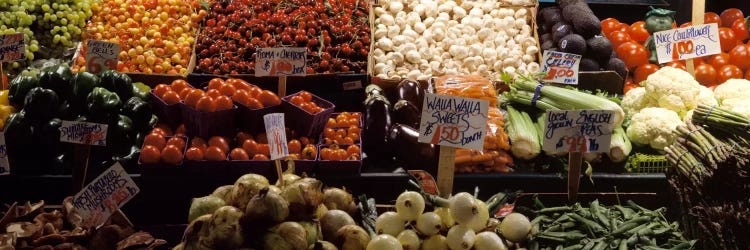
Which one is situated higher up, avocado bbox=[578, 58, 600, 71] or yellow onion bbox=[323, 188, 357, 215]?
avocado bbox=[578, 58, 600, 71]

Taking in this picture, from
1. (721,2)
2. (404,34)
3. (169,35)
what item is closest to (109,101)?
(169,35)

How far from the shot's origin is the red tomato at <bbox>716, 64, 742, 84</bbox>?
4680 mm

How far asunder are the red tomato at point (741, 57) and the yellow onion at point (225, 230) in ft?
13.4

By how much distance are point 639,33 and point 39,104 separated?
4.16 m

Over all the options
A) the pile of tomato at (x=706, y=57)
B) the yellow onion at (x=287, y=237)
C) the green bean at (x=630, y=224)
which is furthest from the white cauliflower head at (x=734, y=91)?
the yellow onion at (x=287, y=237)

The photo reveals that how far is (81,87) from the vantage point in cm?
365

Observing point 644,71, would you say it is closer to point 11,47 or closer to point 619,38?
point 619,38

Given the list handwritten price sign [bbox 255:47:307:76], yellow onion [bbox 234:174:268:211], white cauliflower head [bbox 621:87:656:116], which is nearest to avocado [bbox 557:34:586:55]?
white cauliflower head [bbox 621:87:656:116]

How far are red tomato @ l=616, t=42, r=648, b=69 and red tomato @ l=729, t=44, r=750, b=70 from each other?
59cm

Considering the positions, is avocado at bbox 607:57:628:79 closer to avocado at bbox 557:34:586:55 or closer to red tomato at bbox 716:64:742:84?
avocado at bbox 557:34:586:55

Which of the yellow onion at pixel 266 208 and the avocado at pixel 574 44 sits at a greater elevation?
the avocado at pixel 574 44

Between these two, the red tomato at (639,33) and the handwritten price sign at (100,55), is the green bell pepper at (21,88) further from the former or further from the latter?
the red tomato at (639,33)

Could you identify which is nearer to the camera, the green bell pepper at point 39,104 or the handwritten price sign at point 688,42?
the green bell pepper at point 39,104

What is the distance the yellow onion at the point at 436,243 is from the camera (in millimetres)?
2410
